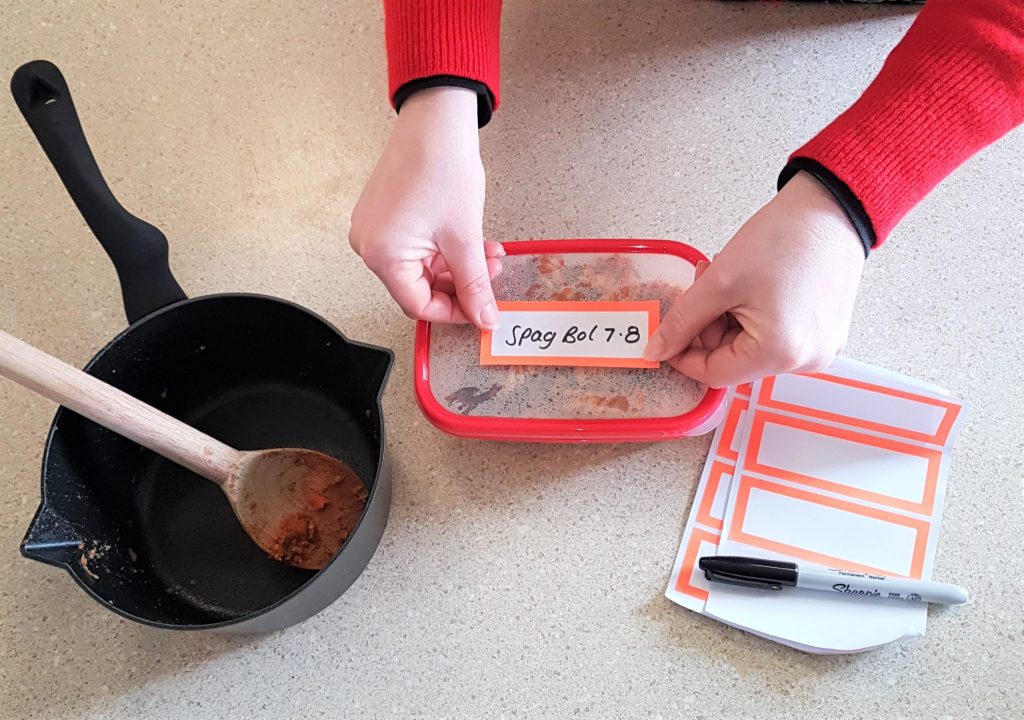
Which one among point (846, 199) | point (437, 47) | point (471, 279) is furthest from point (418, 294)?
point (846, 199)

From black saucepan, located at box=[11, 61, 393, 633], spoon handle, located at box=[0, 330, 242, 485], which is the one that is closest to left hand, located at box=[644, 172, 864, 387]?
black saucepan, located at box=[11, 61, 393, 633]

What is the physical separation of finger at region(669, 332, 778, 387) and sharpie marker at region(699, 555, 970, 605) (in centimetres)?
13

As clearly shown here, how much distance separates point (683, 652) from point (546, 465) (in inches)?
6.3

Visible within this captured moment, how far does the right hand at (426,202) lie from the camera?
1.52 ft

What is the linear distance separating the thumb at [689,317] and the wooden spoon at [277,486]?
0.23m

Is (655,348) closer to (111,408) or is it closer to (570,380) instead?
(570,380)

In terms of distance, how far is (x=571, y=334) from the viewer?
21.0 inches

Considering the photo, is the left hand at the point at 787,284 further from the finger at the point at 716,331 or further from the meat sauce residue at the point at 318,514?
the meat sauce residue at the point at 318,514

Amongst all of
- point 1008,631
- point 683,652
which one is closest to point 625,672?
point 683,652

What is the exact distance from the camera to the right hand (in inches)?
18.2

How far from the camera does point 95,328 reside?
0.63 metres

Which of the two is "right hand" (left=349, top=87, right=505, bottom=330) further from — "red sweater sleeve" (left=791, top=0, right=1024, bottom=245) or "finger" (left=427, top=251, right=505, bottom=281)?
"red sweater sleeve" (left=791, top=0, right=1024, bottom=245)

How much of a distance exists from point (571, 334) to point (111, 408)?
301mm

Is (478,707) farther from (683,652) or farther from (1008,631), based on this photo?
(1008,631)
